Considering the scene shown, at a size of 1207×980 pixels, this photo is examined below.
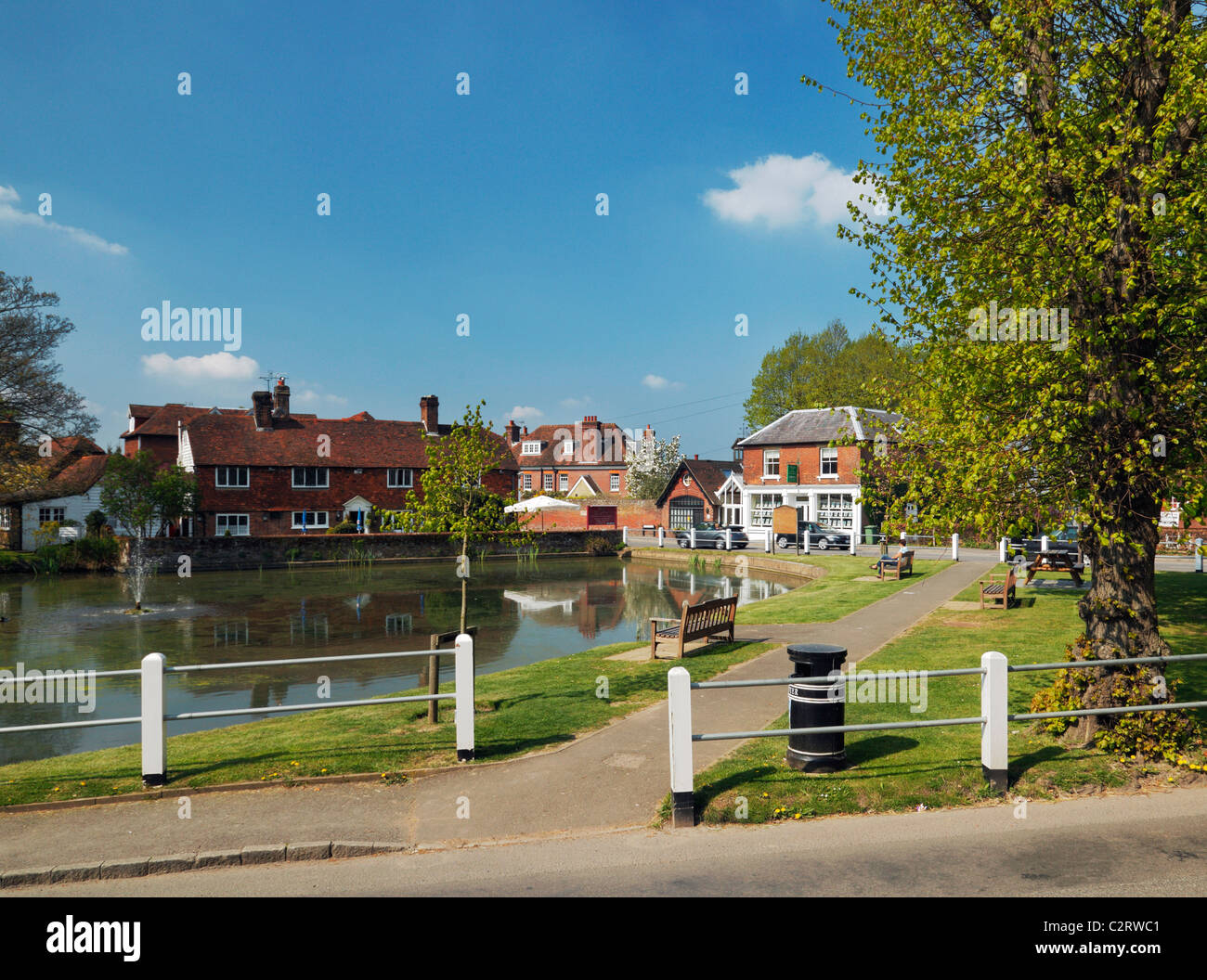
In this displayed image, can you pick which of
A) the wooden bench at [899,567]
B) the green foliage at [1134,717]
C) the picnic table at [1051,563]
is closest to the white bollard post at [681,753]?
the green foliage at [1134,717]

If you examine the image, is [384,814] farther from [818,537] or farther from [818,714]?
[818,537]

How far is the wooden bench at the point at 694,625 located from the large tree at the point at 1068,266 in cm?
608

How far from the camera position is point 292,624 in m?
22.5

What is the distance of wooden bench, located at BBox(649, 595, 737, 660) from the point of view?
14.2 meters

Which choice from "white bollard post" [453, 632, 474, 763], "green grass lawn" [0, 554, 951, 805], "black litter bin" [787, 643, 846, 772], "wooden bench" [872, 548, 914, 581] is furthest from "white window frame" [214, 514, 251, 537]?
"black litter bin" [787, 643, 846, 772]

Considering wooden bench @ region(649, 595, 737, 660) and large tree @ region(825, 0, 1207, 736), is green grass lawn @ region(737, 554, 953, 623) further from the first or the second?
large tree @ region(825, 0, 1207, 736)

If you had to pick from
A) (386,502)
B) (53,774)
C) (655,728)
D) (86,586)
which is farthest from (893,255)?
(386,502)

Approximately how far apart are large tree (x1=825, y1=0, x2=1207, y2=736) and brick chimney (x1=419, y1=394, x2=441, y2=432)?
2022 inches

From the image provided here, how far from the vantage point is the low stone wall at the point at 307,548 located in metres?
38.0

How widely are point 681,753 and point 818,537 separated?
37.4 m

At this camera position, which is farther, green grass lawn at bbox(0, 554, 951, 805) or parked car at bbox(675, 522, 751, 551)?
parked car at bbox(675, 522, 751, 551)

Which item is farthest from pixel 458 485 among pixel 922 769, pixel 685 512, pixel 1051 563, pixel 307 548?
pixel 685 512
